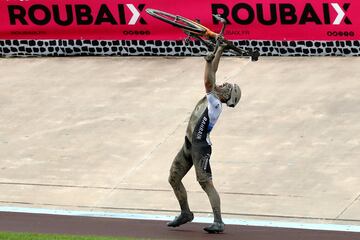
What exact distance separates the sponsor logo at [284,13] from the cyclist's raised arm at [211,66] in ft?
24.5

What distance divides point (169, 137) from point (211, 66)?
4519 millimetres

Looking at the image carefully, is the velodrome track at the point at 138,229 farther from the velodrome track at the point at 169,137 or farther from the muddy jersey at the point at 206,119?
the muddy jersey at the point at 206,119

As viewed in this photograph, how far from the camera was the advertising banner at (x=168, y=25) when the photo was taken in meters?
18.7

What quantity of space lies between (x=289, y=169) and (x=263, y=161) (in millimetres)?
504

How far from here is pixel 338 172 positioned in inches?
549

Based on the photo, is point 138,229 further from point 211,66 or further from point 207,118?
point 211,66

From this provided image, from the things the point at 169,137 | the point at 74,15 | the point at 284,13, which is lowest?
the point at 169,137

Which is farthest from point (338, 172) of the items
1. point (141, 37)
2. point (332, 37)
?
point (141, 37)

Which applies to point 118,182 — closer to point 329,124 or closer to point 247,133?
A: point 247,133

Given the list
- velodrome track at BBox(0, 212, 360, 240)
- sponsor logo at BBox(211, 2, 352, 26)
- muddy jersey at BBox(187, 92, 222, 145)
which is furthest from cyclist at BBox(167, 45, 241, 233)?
sponsor logo at BBox(211, 2, 352, 26)

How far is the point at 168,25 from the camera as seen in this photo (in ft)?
64.7

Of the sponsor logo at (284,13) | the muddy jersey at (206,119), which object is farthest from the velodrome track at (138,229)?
the sponsor logo at (284,13)

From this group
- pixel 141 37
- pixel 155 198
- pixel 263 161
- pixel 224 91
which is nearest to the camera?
pixel 224 91

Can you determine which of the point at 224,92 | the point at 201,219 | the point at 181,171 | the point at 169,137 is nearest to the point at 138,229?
the point at 181,171
